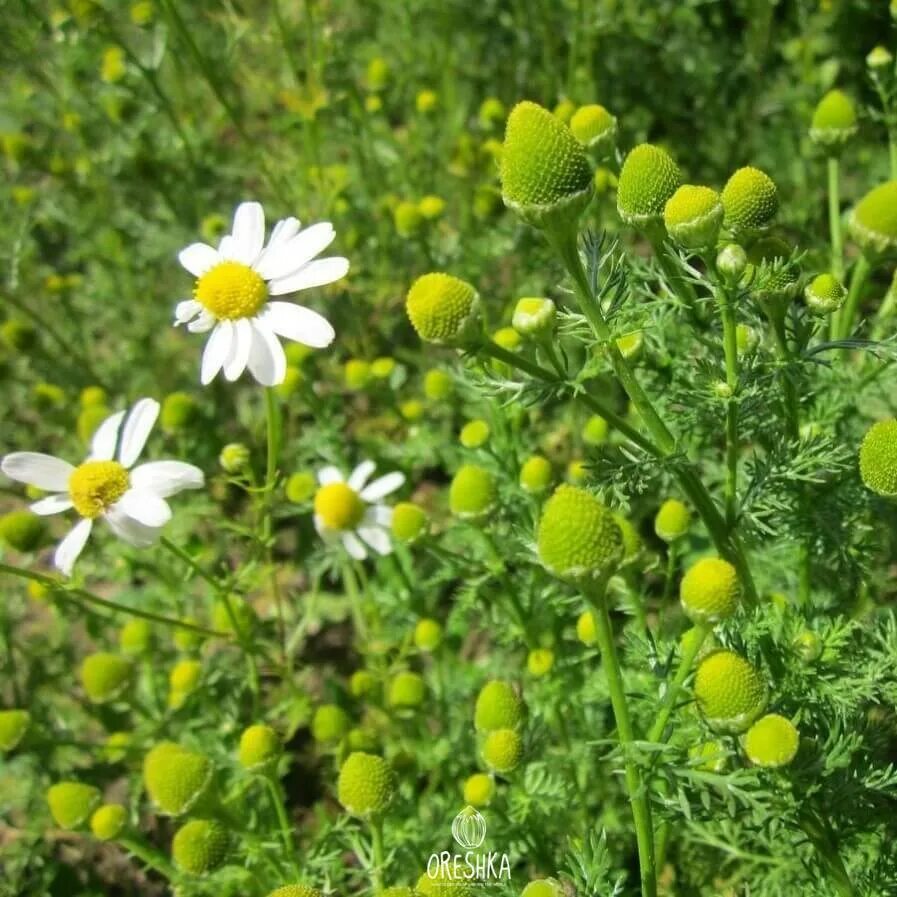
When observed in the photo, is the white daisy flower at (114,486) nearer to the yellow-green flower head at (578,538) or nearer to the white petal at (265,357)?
the white petal at (265,357)

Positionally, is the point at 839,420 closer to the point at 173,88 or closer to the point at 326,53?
the point at 326,53

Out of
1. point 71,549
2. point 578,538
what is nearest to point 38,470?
point 71,549

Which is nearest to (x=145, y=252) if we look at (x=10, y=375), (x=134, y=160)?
(x=134, y=160)

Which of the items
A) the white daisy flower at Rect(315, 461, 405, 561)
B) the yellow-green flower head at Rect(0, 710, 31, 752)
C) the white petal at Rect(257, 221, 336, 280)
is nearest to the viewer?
the white petal at Rect(257, 221, 336, 280)

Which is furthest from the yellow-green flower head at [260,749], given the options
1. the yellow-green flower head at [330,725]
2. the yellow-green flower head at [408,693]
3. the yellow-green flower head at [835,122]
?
the yellow-green flower head at [835,122]

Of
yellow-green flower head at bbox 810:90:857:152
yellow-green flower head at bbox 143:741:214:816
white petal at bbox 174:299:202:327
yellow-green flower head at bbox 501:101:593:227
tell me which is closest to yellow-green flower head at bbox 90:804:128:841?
yellow-green flower head at bbox 143:741:214:816

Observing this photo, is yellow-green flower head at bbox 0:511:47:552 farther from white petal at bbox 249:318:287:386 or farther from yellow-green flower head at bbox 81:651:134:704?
white petal at bbox 249:318:287:386
